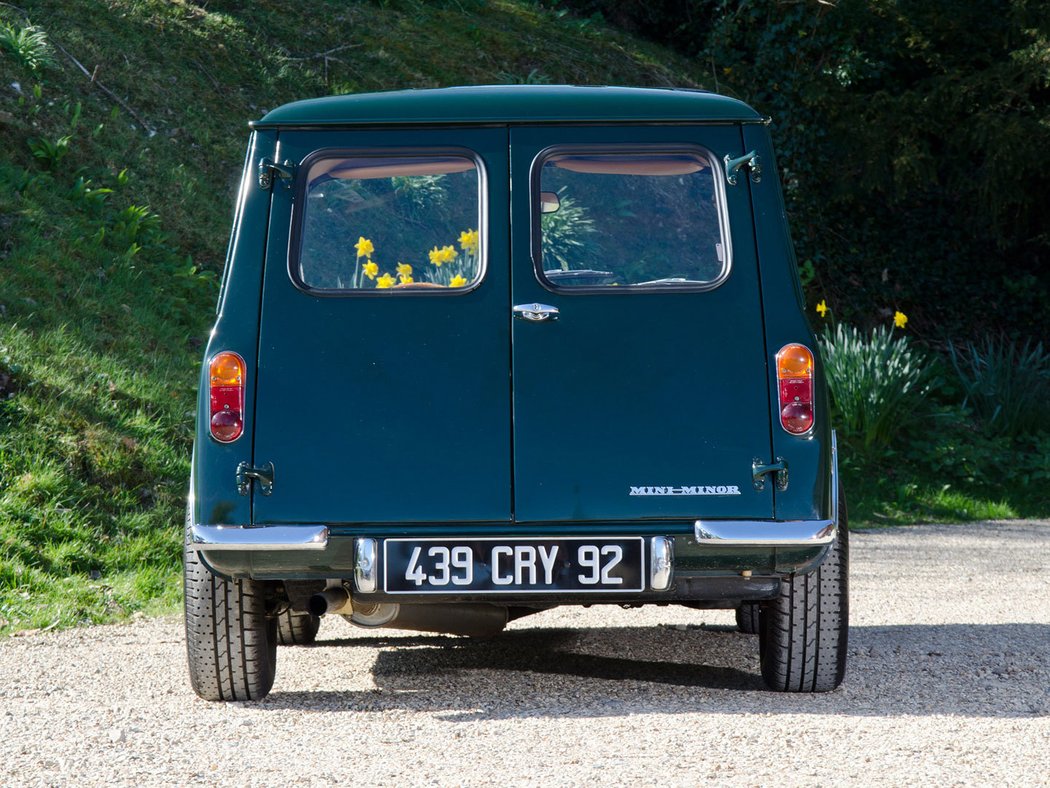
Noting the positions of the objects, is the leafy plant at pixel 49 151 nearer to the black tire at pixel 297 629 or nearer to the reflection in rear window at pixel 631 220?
the black tire at pixel 297 629

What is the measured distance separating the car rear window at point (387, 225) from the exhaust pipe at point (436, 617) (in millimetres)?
1137

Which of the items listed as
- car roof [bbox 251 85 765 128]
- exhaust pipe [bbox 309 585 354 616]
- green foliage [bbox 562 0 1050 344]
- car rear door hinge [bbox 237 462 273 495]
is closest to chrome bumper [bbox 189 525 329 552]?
car rear door hinge [bbox 237 462 273 495]

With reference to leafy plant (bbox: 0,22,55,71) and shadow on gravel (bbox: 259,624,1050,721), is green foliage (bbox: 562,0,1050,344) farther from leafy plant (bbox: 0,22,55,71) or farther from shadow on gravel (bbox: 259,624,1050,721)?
shadow on gravel (bbox: 259,624,1050,721)

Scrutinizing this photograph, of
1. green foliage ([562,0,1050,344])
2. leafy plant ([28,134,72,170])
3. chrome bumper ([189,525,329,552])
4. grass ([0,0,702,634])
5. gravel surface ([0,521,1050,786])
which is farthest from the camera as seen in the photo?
green foliage ([562,0,1050,344])

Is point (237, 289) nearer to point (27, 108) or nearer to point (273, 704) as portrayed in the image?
point (273, 704)

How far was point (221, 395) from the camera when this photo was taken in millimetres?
4137

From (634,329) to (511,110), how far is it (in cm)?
80

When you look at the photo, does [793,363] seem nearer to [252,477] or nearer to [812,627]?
[812,627]

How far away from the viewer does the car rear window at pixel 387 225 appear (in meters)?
4.29

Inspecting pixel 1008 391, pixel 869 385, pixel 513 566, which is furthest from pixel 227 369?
pixel 1008 391

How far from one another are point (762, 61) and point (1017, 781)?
40.8ft

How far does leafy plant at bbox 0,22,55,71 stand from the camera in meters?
11.1

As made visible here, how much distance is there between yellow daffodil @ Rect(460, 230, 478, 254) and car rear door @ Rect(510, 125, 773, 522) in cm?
13

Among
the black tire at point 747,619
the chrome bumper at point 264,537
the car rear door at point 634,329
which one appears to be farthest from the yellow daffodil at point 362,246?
the black tire at point 747,619
